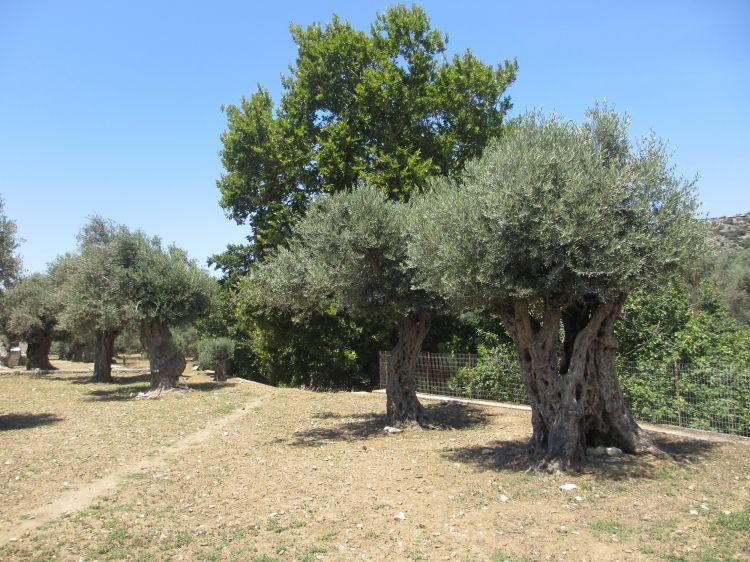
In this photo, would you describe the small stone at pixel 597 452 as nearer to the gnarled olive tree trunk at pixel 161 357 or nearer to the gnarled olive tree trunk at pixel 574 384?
the gnarled olive tree trunk at pixel 574 384

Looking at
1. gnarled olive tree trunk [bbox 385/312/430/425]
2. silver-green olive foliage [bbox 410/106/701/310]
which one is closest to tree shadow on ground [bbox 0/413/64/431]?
gnarled olive tree trunk [bbox 385/312/430/425]

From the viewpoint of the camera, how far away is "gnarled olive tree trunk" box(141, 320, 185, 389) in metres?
20.6

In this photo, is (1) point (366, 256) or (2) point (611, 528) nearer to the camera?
(2) point (611, 528)

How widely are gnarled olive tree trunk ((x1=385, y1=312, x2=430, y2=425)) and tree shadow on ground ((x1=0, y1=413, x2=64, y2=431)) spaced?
912 centimetres

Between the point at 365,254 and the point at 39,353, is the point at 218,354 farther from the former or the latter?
the point at 365,254

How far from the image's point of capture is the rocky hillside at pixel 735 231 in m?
54.9

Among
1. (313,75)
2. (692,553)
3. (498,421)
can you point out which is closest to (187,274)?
(313,75)

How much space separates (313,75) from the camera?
22.1 metres

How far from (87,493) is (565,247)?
25.1ft

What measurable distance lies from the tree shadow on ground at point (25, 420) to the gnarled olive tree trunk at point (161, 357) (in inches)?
202

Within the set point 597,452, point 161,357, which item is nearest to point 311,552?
point 597,452

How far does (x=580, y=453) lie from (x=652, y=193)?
4.00 meters

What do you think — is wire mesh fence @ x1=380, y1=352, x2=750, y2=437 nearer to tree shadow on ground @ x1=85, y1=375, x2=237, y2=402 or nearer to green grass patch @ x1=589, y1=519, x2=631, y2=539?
green grass patch @ x1=589, y1=519, x2=631, y2=539

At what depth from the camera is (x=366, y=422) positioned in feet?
44.5
